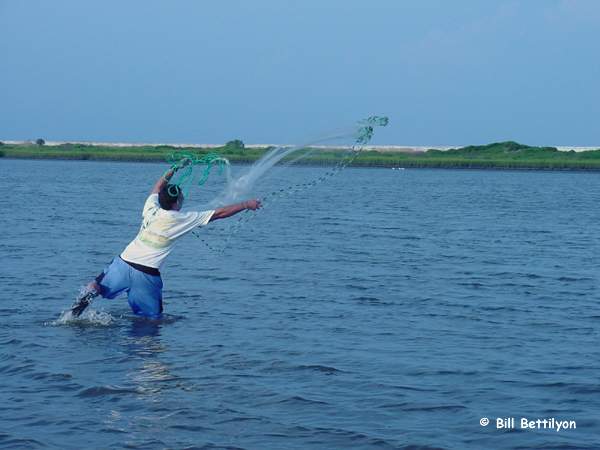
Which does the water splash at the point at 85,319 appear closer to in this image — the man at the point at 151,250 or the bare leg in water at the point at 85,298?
the bare leg in water at the point at 85,298

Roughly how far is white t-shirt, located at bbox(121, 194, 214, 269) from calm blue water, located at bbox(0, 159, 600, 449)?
3.49ft

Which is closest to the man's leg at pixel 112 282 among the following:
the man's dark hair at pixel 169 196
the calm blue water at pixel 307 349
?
the calm blue water at pixel 307 349

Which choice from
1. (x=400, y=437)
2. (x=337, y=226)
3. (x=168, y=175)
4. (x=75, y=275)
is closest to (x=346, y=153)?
(x=168, y=175)

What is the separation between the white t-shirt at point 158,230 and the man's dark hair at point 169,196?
0.09m

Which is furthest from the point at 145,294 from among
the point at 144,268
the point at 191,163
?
A: the point at 191,163

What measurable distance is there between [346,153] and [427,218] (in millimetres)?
23981

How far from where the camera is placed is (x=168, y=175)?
1341 centimetres

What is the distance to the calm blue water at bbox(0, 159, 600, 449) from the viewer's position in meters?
9.69

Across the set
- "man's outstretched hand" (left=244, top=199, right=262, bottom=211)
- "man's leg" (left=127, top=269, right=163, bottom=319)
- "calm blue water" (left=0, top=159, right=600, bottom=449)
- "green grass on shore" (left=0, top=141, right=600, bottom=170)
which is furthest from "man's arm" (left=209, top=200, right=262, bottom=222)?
"green grass on shore" (left=0, top=141, right=600, bottom=170)

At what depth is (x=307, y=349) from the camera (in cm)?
1289

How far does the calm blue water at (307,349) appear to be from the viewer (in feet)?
31.8

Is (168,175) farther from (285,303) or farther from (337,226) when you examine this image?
(337,226)

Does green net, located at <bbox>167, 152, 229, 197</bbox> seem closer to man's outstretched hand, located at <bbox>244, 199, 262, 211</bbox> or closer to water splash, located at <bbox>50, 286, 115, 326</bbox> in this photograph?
man's outstretched hand, located at <bbox>244, 199, 262, 211</bbox>

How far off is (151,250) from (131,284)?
0.56m
